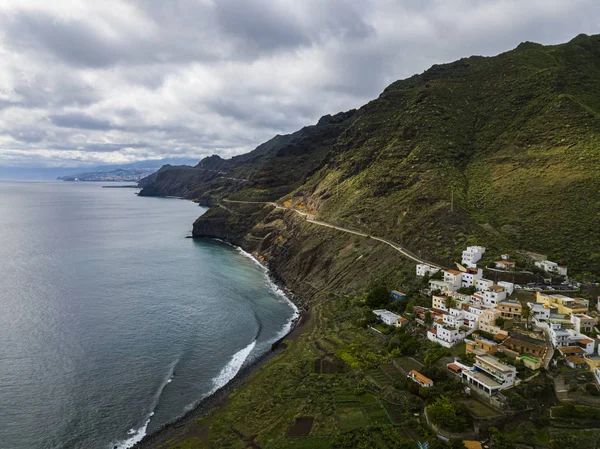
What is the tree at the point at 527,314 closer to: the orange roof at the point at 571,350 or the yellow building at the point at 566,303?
the yellow building at the point at 566,303

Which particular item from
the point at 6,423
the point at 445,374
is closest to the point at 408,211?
the point at 445,374

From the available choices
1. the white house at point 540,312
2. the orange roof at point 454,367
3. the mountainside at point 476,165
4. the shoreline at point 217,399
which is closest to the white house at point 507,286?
the white house at point 540,312

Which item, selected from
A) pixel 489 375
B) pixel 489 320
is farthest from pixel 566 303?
pixel 489 375

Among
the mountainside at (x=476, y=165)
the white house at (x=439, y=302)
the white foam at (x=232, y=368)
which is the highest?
the mountainside at (x=476, y=165)

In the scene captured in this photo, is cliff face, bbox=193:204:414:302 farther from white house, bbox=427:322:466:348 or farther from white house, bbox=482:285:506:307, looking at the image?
white house, bbox=427:322:466:348

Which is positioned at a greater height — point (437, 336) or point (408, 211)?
point (408, 211)

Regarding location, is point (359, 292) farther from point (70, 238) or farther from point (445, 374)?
point (70, 238)
